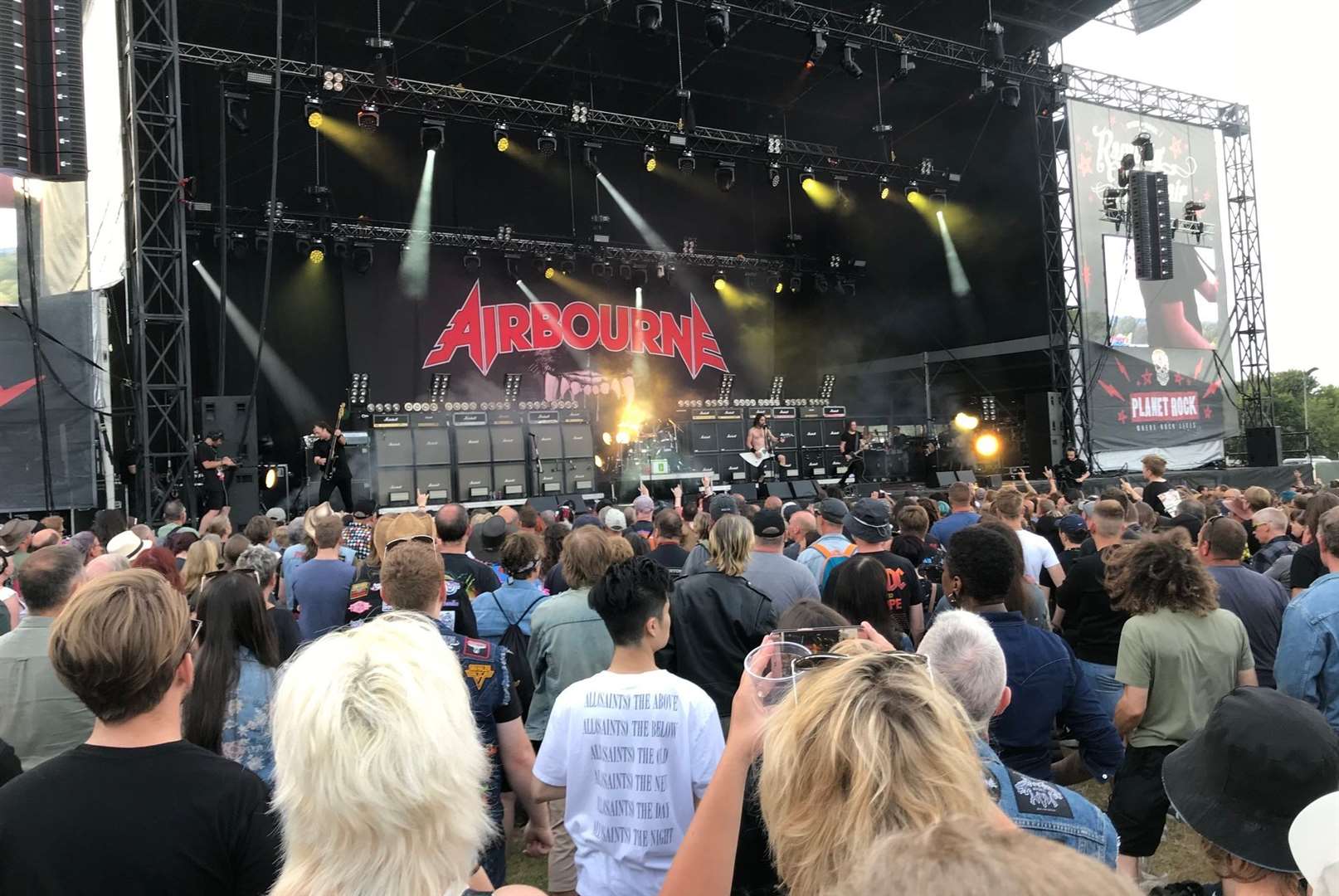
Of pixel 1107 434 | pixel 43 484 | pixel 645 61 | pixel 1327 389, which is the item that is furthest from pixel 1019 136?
pixel 1327 389

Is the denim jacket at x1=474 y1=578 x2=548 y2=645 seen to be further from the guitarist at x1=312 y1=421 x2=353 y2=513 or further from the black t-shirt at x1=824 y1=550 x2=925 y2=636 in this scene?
the guitarist at x1=312 y1=421 x2=353 y2=513

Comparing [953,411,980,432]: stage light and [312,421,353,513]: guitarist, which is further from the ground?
[953,411,980,432]: stage light

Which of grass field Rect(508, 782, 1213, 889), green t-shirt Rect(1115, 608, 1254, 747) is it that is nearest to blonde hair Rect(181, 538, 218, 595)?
grass field Rect(508, 782, 1213, 889)

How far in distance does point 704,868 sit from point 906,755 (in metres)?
0.40

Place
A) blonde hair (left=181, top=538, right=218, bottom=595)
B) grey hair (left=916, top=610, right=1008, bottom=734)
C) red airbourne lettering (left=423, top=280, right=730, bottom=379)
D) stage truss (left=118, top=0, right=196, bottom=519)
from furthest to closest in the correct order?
red airbourne lettering (left=423, top=280, right=730, bottom=379) → stage truss (left=118, top=0, right=196, bottom=519) → blonde hair (left=181, top=538, right=218, bottom=595) → grey hair (left=916, top=610, right=1008, bottom=734)

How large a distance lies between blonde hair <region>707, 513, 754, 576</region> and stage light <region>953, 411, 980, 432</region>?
1583 cm

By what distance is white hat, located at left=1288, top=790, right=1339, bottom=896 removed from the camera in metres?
0.95

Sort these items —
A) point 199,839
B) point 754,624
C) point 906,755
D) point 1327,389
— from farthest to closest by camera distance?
point 1327,389, point 754,624, point 199,839, point 906,755

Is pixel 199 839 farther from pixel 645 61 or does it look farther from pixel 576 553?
pixel 645 61

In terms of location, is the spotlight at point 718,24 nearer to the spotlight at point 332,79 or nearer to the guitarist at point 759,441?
the spotlight at point 332,79

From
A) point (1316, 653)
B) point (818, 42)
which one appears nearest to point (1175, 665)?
point (1316, 653)

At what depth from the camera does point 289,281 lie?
15.8 meters

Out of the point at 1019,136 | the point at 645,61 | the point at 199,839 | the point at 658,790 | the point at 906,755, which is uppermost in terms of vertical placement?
the point at 645,61

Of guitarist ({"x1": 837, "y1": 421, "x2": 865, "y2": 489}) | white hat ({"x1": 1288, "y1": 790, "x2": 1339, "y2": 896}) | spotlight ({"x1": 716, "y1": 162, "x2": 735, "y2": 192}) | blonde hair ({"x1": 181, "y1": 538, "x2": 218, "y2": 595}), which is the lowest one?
white hat ({"x1": 1288, "y1": 790, "x2": 1339, "y2": 896})
